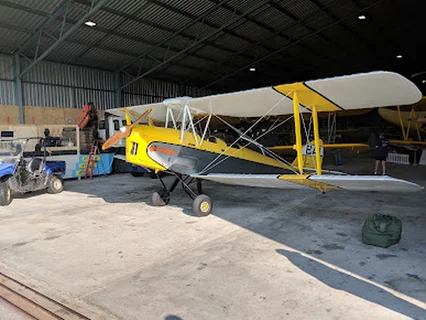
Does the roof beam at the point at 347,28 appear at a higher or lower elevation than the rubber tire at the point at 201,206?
higher

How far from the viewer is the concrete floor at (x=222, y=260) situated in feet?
9.48

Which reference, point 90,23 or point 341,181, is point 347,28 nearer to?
point 90,23

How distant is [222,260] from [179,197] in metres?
4.29

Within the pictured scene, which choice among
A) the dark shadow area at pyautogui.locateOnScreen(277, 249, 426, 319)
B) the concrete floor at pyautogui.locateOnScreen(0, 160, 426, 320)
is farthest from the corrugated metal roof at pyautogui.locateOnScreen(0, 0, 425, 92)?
the dark shadow area at pyautogui.locateOnScreen(277, 249, 426, 319)

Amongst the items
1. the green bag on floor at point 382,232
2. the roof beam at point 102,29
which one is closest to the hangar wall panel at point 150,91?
the roof beam at point 102,29

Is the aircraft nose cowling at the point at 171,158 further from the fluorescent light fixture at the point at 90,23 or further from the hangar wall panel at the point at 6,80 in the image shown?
the hangar wall panel at the point at 6,80

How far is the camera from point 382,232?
4.30 metres

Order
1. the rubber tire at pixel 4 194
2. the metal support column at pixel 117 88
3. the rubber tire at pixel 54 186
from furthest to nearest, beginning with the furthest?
the metal support column at pixel 117 88
the rubber tire at pixel 54 186
the rubber tire at pixel 4 194

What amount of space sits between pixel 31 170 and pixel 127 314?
6.77 meters

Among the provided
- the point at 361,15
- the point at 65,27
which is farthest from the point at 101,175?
the point at 361,15

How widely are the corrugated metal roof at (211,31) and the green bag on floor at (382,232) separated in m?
11.4

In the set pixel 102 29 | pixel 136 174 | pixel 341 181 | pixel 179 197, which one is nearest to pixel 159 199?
pixel 179 197

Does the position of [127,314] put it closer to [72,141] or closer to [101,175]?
[101,175]

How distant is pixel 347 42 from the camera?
20.5m
